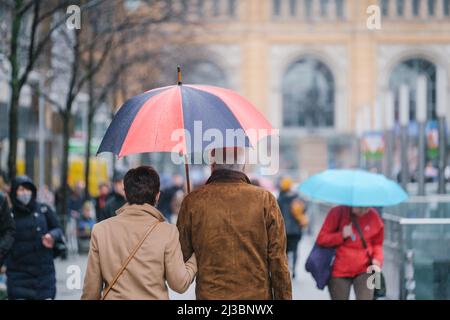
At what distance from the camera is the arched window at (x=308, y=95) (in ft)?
210

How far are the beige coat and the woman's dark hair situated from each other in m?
0.17

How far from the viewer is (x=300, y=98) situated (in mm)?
64500

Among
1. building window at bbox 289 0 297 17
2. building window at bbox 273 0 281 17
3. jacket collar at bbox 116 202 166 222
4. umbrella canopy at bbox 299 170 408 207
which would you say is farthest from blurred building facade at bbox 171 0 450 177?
jacket collar at bbox 116 202 166 222

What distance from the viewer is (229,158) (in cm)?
554

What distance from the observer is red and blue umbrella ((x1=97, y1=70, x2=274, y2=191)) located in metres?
Answer: 5.41

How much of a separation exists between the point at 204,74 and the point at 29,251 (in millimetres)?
44557

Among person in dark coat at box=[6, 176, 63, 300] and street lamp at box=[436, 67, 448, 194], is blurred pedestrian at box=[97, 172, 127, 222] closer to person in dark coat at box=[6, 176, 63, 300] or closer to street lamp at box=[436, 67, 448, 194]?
person in dark coat at box=[6, 176, 63, 300]

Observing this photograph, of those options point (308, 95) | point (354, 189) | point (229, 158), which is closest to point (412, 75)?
point (308, 95)

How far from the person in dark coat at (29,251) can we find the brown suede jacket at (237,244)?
3.93 meters

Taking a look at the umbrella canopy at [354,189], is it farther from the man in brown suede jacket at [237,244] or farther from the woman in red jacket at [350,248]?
the man in brown suede jacket at [237,244]

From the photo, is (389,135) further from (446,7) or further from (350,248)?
(446,7)

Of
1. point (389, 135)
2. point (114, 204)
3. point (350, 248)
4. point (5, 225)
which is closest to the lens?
point (5, 225)
